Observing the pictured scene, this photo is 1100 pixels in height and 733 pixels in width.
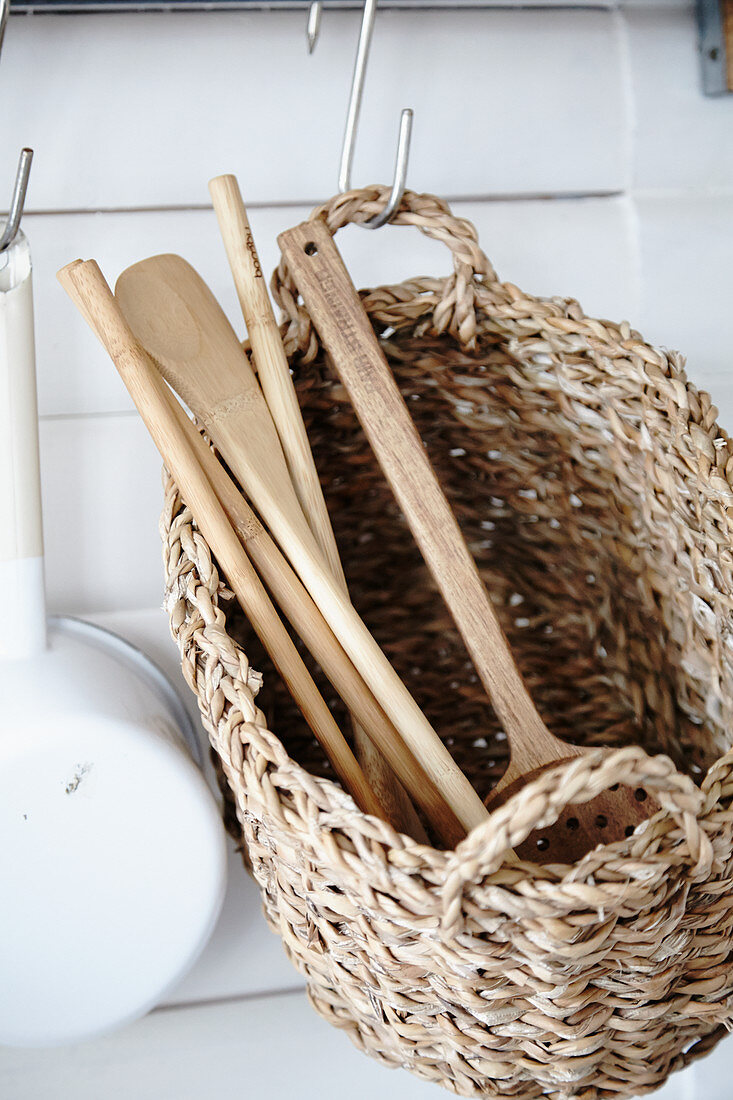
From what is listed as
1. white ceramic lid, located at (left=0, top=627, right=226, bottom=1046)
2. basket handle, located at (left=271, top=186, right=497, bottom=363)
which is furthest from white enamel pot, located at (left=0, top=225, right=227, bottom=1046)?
basket handle, located at (left=271, top=186, right=497, bottom=363)

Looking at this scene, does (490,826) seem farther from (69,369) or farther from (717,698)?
(69,369)

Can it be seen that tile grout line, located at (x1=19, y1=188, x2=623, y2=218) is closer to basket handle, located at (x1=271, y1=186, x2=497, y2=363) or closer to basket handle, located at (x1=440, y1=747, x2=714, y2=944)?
basket handle, located at (x1=271, y1=186, x2=497, y2=363)

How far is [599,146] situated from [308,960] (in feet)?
1.79

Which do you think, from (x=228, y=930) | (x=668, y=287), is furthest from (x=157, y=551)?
(x=668, y=287)

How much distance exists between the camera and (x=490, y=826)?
0.29 m

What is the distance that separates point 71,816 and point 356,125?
1.35 ft

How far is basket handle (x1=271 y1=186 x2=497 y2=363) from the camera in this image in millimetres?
459

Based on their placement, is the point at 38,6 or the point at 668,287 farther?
the point at 668,287

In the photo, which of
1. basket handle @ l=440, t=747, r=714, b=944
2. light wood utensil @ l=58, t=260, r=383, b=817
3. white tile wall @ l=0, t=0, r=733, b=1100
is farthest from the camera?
white tile wall @ l=0, t=0, r=733, b=1100

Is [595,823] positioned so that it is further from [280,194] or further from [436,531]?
[280,194]

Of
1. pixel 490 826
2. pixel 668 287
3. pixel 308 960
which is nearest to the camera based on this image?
pixel 490 826

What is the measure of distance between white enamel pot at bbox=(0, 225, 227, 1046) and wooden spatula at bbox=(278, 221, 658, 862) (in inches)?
6.1

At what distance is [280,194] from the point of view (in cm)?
56

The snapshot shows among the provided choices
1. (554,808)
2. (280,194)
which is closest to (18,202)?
(280,194)
